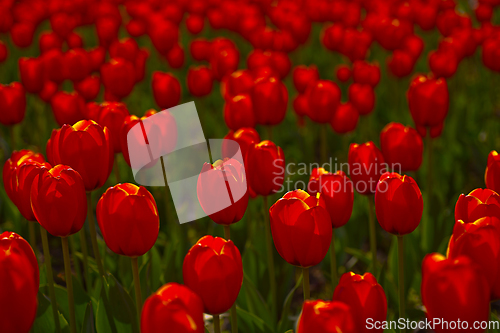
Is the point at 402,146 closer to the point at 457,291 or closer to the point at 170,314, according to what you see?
the point at 457,291

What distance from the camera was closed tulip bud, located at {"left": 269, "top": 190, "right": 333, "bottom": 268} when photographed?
3.94 ft

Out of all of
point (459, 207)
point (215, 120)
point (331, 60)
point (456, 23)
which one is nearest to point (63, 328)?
point (459, 207)

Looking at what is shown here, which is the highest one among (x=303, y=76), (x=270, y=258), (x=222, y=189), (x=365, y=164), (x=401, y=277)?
(x=222, y=189)

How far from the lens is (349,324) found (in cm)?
86

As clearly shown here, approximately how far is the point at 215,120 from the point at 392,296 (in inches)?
85.8

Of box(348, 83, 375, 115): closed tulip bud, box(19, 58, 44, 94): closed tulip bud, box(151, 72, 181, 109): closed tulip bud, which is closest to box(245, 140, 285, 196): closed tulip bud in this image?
box(151, 72, 181, 109): closed tulip bud

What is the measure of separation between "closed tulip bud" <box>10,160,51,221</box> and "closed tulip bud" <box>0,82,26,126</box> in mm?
1009

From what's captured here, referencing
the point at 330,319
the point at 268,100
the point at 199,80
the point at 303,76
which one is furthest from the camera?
the point at 303,76

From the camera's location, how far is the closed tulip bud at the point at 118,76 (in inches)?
111

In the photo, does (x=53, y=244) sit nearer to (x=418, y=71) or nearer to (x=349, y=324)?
(x=349, y=324)

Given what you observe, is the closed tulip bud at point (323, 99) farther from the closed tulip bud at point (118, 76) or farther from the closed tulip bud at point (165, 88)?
the closed tulip bud at point (118, 76)

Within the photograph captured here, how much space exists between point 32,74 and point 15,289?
2.12 metres

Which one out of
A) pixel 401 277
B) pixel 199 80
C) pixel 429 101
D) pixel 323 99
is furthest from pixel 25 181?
pixel 199 80

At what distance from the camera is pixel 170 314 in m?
0.87
